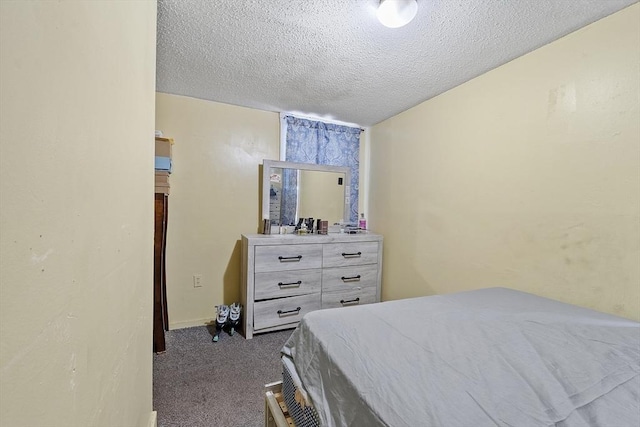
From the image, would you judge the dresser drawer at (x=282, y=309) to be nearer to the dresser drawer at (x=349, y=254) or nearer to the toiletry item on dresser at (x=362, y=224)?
the dresser drawer at (x=349, y=254)

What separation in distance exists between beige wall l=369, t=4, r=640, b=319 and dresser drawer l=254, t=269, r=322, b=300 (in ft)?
3.12

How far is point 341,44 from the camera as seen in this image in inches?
65.8

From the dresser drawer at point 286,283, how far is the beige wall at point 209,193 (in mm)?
533

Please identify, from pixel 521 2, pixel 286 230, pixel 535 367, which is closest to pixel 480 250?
pixel 535 367

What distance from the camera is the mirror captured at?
2762 millimetres

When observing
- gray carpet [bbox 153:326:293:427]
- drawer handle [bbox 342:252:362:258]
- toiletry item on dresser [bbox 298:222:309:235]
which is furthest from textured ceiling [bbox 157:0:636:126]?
gray carpet [bbox 153:326:293:427]

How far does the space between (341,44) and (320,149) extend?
1390 mm

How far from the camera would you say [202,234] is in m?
2.59

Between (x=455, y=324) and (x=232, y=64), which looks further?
(x=232, y=64)

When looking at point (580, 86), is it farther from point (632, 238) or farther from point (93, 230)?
point (93, 230)

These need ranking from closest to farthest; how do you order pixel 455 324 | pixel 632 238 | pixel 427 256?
pixel 455 324, pixel 632 238, pixel 427 256

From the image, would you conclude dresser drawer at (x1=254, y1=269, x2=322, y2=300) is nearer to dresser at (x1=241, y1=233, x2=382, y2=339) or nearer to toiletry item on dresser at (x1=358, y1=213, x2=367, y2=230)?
dresser at (x1=241, y1=233, x2=382, y2=339)

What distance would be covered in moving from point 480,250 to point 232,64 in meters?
2.29

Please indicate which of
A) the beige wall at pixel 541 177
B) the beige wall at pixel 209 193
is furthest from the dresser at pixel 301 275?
the beige wall at pixel 541 177
